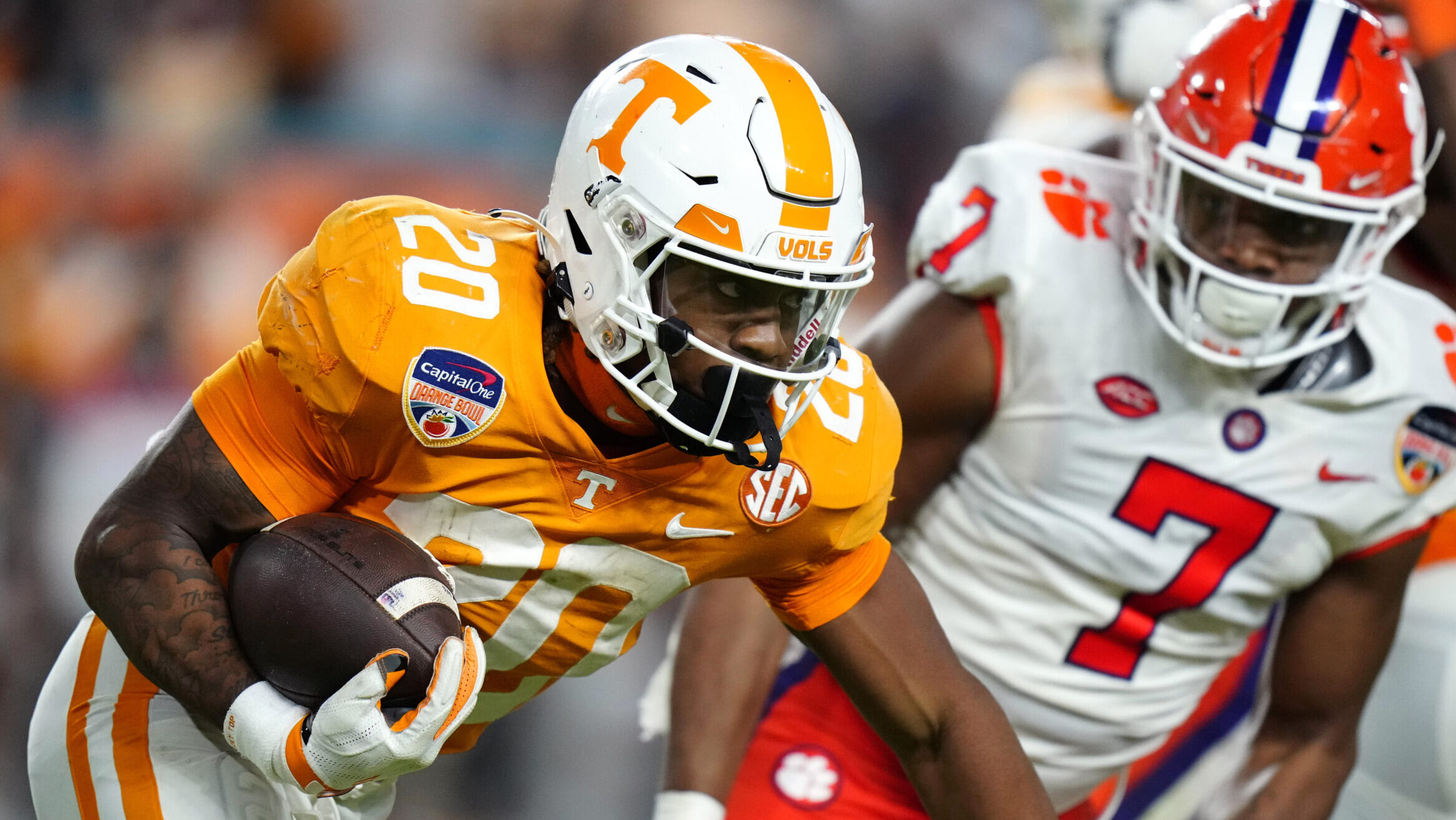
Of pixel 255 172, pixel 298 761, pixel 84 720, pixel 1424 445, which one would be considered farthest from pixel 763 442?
pixel 255 172

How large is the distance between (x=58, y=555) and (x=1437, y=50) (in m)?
3.13

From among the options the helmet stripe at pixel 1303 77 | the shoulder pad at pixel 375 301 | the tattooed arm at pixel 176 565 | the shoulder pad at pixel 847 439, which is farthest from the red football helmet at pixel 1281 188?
the tattooed arm at pixel 176 565

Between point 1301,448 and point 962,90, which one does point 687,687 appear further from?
point 962,90

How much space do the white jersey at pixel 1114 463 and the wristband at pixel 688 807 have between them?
1.67ft

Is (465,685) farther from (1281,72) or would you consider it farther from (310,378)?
(1281,72)

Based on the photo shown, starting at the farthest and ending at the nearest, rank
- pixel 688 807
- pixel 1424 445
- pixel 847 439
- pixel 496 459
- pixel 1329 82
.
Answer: pixel 1424 445, pixel 1329 82, pixel 688 807, pixel 847 439, pixel 496 459

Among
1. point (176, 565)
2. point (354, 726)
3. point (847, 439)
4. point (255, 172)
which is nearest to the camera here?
point (354, 726)

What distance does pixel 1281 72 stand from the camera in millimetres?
1995

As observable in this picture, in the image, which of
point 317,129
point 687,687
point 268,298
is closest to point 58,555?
point 317,129

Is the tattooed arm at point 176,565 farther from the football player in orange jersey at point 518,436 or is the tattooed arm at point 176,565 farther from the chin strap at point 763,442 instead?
the chin strap at point 763,442

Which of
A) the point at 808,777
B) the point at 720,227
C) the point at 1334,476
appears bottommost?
the point at 808,777

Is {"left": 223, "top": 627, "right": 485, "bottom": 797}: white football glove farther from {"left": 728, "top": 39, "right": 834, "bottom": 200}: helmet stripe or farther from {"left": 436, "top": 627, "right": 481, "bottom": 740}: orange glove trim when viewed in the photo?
{"left": 728, "top": 39, "right": 834, "bottom": 200}: helmet stripe

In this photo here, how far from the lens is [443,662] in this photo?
1.27 meters

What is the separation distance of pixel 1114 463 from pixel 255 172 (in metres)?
2.63
